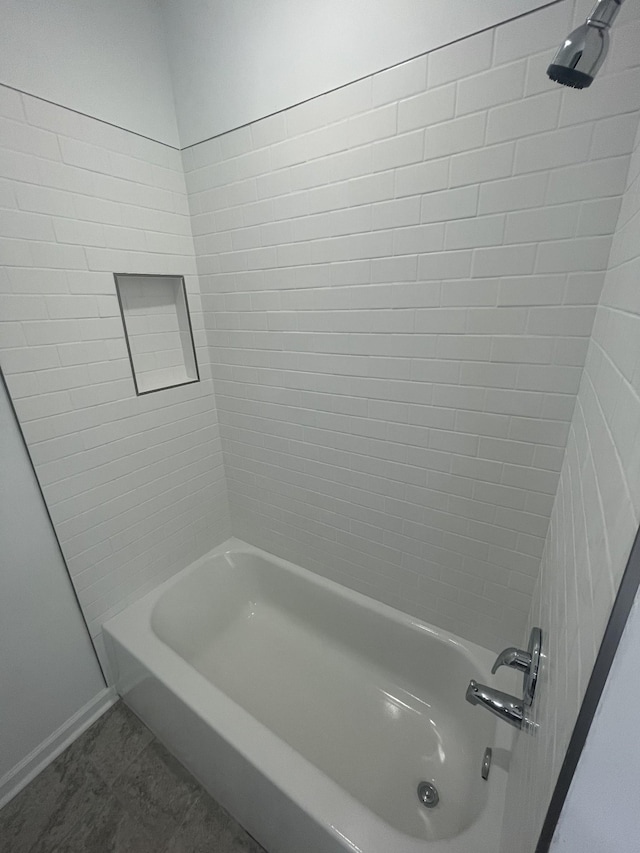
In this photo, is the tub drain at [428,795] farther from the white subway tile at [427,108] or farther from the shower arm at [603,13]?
the white subway tile at [427,108]

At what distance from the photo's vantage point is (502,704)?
36.9 inches

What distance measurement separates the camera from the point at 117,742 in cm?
149

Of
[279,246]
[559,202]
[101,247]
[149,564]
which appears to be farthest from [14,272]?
[559,202]

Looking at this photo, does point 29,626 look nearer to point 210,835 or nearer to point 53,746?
point 53,746

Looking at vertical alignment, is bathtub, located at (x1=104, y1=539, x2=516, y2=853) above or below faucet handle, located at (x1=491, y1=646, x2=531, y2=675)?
below

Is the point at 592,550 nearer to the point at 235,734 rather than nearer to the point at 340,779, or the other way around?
the point at 235,734

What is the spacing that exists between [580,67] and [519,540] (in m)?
1.19

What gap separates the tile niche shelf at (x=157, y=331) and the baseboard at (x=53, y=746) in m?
1.40

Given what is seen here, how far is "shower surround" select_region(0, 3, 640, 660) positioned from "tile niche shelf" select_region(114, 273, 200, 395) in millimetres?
75

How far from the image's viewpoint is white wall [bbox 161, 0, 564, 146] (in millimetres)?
945

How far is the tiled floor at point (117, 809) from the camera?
1197mm

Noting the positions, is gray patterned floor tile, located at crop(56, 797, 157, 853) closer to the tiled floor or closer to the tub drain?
the tiled floor

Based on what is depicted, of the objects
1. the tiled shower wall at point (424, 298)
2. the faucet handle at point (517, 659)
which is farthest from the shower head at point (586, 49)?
the faucet handle at point (517, 659)

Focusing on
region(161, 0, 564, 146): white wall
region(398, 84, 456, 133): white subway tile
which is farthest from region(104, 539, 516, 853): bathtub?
region(161, 0, 564, 146): white wall
